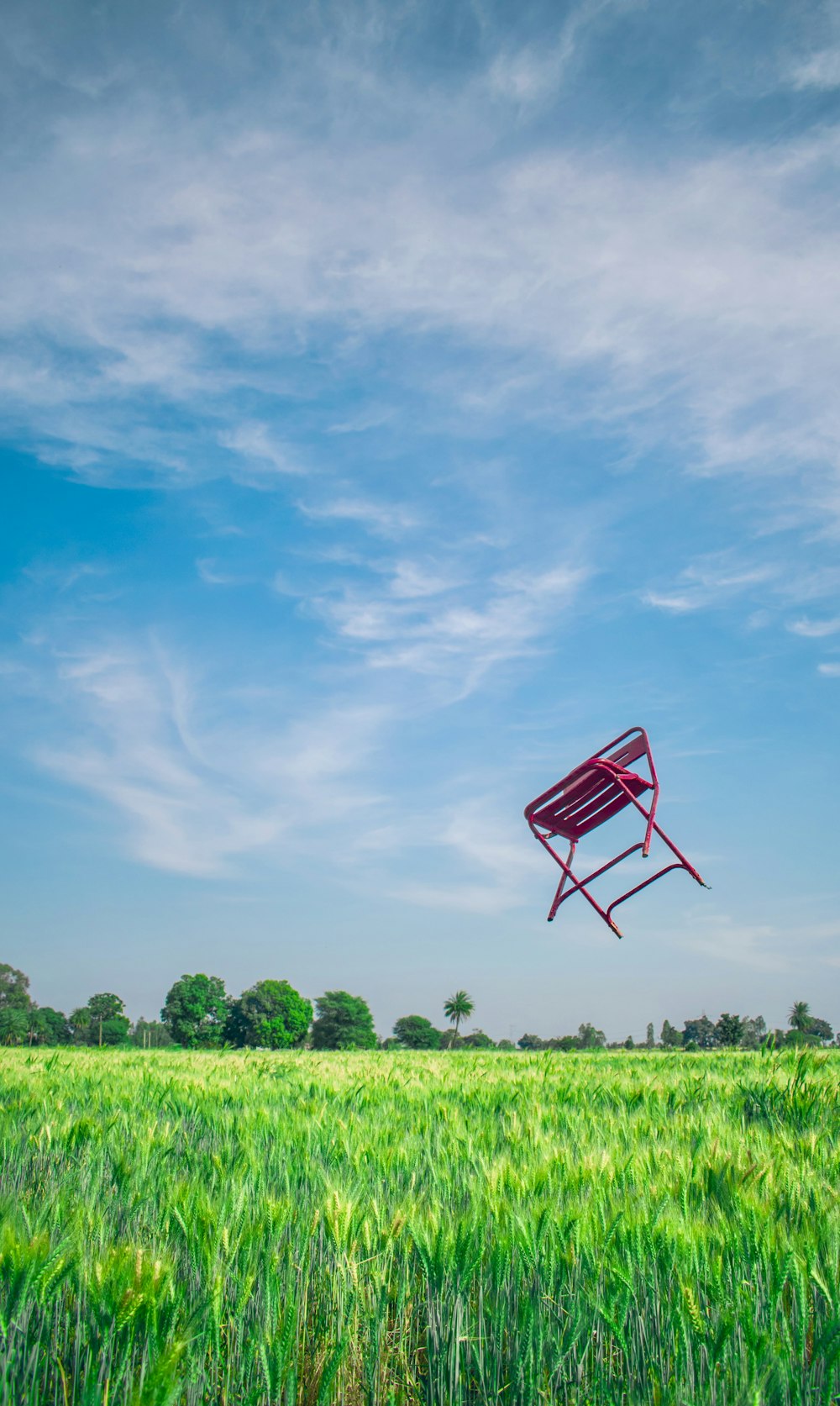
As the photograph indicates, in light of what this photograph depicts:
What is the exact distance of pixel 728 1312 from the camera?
2303 millimetres

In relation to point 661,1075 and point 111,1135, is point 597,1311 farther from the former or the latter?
point 661,1075

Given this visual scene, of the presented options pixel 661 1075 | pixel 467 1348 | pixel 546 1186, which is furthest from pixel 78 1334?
pixel 661 1075

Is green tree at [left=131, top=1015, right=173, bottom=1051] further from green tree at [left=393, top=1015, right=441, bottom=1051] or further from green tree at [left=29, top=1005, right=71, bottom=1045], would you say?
green tree at [left=393, top=1015, right=441, bottom=1051]

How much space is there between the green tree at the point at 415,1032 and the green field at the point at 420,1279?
6099 inches

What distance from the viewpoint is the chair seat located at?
18.4ft

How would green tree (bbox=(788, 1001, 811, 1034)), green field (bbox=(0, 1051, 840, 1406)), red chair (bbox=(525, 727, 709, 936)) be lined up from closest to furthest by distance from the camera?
green field (bbox=(0, 1051, 840, 1406)) → red chair (bbox=(525, 727, 709, 936)) → green tree (bbox=(788, 1001, 811, 1034))

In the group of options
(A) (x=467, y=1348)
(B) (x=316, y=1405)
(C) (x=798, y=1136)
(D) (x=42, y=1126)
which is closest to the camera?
(B) (x=316, y=1405)

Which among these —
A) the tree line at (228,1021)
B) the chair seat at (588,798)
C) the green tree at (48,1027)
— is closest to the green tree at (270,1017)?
the tree line at (228,1021)

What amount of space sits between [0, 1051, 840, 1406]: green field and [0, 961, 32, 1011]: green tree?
15416 centimetres

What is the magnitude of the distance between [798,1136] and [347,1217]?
4789mm

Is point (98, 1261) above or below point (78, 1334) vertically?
above

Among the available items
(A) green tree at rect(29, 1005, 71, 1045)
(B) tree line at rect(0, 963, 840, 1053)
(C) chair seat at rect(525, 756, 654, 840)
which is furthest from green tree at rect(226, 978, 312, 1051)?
(C) chair seat at rect(525, 756, 654, 840)

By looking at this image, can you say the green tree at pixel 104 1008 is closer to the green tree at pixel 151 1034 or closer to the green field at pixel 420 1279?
the green tree at pixel 151 1034

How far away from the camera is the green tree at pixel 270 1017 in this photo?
400 ft
